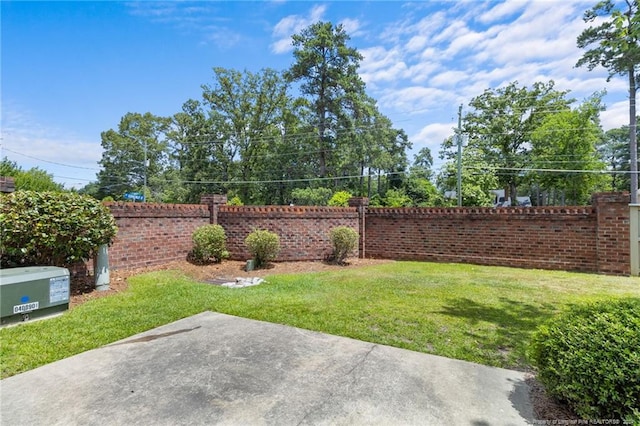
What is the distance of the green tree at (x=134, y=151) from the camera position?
45.2 metres

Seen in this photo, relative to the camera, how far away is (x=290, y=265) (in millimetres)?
9414

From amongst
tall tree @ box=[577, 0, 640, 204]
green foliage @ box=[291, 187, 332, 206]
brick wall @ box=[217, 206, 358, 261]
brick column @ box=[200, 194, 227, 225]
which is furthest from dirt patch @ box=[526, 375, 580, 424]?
green foliage @ box=[291, 187, 332, 206]

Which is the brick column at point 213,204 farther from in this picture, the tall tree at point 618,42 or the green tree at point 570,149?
the green tree at point 570,149

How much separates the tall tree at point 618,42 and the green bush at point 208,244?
8.77m

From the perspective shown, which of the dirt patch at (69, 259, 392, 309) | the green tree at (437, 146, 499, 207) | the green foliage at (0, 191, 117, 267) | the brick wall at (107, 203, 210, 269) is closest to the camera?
the green foliage at (0, 191, 117, 267)

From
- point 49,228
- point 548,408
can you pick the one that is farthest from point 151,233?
point 548,408

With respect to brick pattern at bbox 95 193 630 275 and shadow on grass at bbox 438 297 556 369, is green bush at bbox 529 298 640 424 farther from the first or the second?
brick pattern at bbox 95 193 630 275

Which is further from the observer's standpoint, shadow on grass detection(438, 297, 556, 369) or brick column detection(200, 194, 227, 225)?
brick column detection(200, 194, 227, 225)

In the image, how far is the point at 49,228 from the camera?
518 cm

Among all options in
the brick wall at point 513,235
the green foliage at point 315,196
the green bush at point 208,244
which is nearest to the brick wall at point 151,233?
the green bush at point 208,244

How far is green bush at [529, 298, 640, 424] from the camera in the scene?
6.29ft

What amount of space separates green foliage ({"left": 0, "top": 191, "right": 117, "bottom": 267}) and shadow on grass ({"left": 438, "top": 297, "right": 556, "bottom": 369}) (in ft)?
19.9

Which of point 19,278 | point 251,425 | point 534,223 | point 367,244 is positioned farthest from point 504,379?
point 367,244

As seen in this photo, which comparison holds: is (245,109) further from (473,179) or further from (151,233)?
(151,233)
